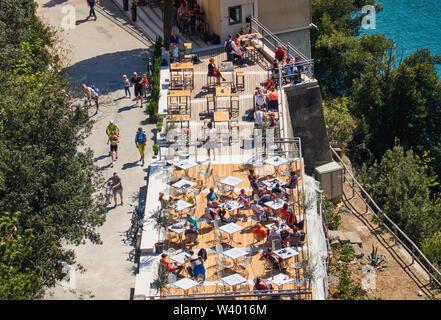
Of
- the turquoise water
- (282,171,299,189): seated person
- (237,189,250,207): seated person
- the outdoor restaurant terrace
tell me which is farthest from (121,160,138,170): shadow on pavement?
the turquoise water

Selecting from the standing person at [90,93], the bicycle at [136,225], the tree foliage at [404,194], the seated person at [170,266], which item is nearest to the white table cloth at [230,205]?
the bicycle at [136,225]

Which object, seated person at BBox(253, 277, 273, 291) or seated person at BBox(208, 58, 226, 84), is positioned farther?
seated person at BBox(208, 58, 226, 84)

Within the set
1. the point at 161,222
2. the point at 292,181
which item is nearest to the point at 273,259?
the point at 161,222

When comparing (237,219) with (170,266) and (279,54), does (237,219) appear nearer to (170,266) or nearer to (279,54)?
(170,266)

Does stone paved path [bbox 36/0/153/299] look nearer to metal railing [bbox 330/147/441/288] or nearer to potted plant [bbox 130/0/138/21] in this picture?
potted plant [bbox 130/0/138/21]

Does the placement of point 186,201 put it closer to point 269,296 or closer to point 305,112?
point 269,296

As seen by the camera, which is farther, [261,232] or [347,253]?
[347,253]
